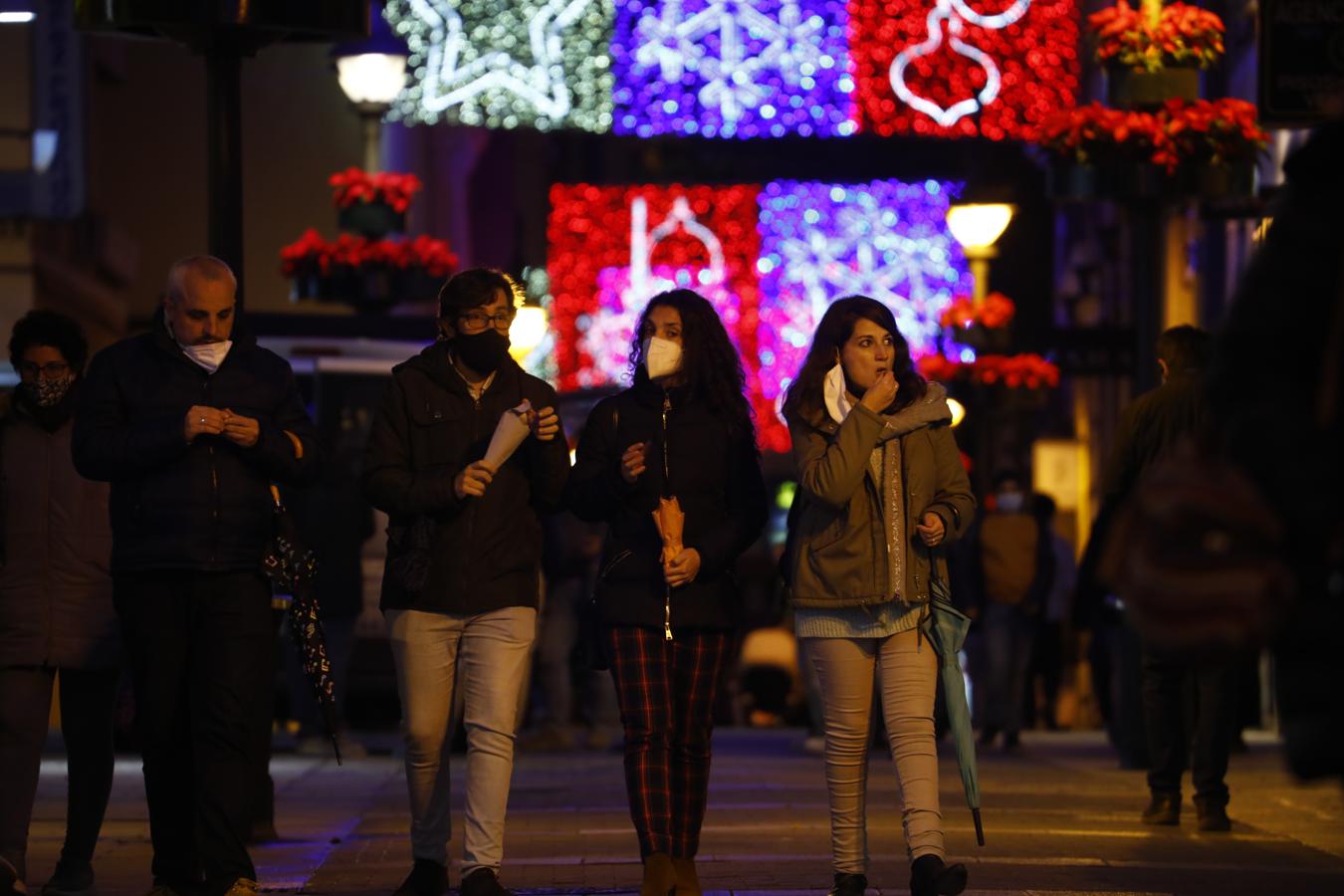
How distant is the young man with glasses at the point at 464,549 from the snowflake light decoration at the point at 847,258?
29754mm

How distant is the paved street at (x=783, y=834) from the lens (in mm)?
9273

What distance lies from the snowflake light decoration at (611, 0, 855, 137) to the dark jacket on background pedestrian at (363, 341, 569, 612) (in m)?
27.2

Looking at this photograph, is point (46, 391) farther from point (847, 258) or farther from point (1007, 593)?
point (847, 258)

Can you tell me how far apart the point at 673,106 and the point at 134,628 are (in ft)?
93.0

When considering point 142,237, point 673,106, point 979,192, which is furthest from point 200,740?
point 673,106

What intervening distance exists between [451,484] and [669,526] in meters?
0.67

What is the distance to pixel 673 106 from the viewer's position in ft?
119

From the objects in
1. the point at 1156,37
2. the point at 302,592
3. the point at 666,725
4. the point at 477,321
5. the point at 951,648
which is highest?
the point at 1156,37

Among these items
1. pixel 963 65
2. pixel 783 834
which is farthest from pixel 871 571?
pixel 963 65

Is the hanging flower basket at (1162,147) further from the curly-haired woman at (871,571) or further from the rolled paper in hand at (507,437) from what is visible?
the rolled paper in hand at (507,437)

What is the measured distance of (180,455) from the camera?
8.19 metres

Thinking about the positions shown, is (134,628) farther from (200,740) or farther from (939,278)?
(939,278)

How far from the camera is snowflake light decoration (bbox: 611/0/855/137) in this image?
36.0m

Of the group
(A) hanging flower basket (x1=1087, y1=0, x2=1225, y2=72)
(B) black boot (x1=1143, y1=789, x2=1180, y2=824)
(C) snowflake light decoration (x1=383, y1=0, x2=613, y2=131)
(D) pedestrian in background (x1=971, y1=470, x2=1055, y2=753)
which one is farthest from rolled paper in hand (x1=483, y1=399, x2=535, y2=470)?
(C) snowflake light decoration (x1=383, y1=0, x2=613, y2=131)
